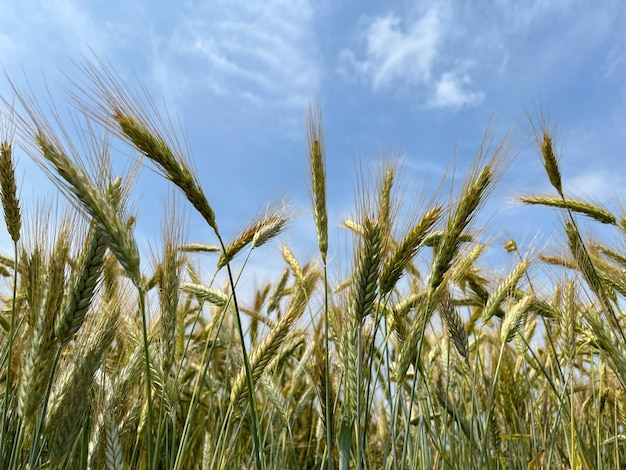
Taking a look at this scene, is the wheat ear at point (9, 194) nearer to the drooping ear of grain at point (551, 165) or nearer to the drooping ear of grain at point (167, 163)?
the drooping ear of grain at point (167, 163)

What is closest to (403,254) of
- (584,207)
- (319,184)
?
(319,184)

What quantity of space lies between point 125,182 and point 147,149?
1.07 ft

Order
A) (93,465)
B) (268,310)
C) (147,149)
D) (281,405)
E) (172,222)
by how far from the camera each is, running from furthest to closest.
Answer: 1. (268,310)
2. (281,405)
3. (172,222)
4. (93,465)
5. (147,149)

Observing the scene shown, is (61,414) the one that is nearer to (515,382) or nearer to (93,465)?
(93,465)

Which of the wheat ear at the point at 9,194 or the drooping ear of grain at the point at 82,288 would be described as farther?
the wheat ear at the point at 9,194

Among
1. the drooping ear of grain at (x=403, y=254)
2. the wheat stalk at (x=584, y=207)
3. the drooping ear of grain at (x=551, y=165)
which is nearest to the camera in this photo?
the drooping ear of grain at (x=403, y=254)

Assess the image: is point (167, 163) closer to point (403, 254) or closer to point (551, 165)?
point (403, 254)

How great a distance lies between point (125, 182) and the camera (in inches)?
70.1

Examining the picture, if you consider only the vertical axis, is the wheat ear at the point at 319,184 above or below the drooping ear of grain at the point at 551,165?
below

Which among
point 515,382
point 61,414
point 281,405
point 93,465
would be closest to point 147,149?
point 61,414

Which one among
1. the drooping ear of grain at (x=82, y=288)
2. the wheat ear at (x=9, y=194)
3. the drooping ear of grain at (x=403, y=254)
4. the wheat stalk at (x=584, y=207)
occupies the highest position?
the wheat stalk at (x=584, y=207)

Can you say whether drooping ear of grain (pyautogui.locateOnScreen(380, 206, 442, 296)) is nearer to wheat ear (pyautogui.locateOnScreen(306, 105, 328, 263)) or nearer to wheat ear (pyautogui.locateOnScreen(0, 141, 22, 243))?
wheat ear (pyautogui.locateOnScreen(306, 105, 328, 263))

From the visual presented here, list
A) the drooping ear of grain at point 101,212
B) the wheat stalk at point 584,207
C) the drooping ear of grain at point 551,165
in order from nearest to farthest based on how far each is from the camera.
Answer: the drooping ear of grain at point 101,212 → the drooping ear of grain at point 551,165 → the wheat stalk at point 584,207

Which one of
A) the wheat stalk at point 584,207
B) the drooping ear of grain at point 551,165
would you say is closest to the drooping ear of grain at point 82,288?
the drooping ear of grain at point 551,165
